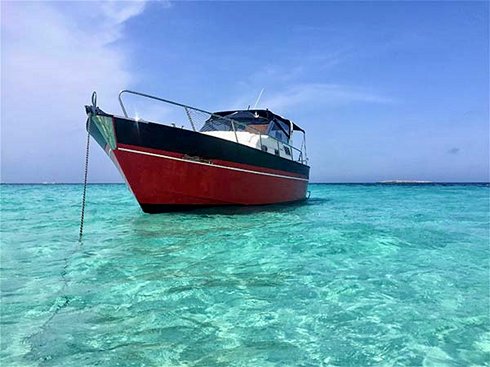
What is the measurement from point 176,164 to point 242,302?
6425 millimetres

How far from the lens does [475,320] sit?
312 centimetres

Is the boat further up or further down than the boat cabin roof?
further down

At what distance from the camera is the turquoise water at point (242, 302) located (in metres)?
2.49

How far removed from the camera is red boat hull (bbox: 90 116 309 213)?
9.03 meters

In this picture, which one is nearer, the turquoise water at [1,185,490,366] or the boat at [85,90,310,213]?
the turquoise water at [1,185,490,366]

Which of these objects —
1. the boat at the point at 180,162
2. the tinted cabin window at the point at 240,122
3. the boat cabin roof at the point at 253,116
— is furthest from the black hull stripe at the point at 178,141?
the boat cabin roof at the point at 253,116

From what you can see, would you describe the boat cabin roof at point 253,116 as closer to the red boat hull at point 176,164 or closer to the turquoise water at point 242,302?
the red boat hull at point 176,164

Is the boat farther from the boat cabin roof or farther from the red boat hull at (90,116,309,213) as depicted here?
the boat cabin roof

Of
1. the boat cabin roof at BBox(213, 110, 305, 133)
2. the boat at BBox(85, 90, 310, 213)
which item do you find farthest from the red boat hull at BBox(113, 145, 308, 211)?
the boat cabin roof at BBox(213, 110, 305, 133)

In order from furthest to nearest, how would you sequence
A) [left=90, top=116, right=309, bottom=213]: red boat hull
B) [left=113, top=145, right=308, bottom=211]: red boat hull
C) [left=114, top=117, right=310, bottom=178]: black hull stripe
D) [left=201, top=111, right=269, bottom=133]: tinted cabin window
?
1. [left=201, top=111, right=269, bottom=133]: tinted cabin window
2. [left=113, top=145, right=308, bottom=211]: red boat hull
3. [left=90, top=116, right=309, bottom=213]: red boat hull
4. [left=114, top=117, right=310, bottom=178]: black hull stripe

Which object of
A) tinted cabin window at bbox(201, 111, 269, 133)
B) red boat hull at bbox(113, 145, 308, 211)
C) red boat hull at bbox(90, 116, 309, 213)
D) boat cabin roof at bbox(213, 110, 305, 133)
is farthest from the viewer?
boat cabin roof at bbox(213, 110, 305, 133)

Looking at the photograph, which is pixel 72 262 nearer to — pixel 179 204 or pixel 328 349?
pixel 328 349

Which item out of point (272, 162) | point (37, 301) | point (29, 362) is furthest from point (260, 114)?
point (29, 362)

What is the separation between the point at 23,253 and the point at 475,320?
19.9 feet
